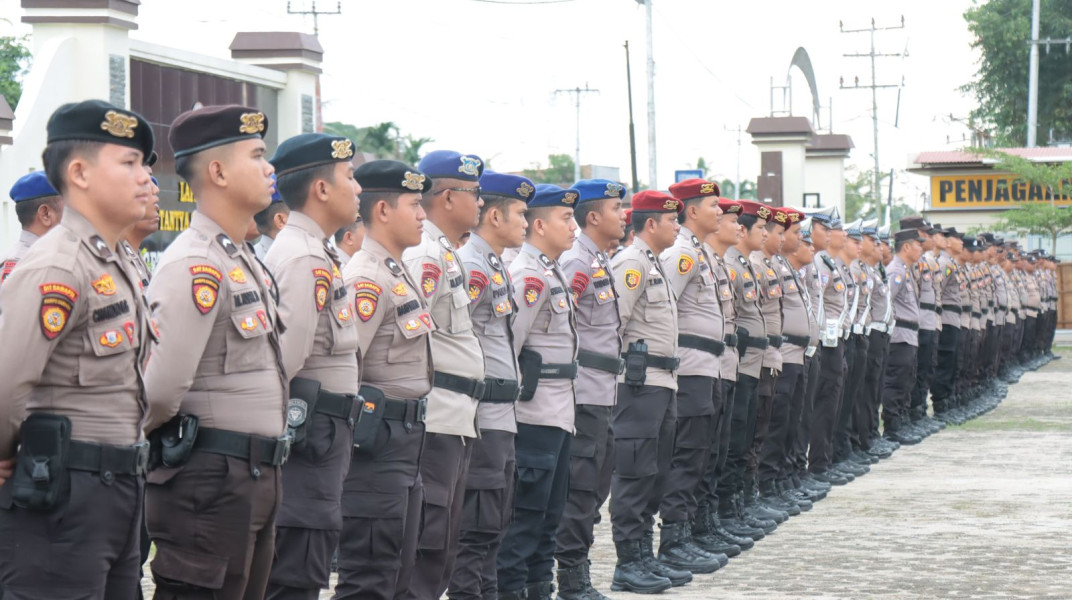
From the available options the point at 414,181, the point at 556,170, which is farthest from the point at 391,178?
the point at 556,170

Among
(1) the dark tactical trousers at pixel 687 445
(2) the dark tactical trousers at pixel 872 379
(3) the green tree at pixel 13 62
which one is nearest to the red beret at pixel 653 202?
(1) the dark tactical trousers at pixel 687 445

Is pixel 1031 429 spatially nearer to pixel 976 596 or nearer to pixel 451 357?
pixel 976 596

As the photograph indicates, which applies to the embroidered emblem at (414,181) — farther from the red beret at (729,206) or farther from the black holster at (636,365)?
the red beret at (729,206)

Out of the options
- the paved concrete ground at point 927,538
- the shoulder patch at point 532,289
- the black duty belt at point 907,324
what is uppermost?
the shoulder patch at point 532,289

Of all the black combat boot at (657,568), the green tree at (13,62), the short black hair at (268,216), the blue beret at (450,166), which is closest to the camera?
the blue beret at (450,166)

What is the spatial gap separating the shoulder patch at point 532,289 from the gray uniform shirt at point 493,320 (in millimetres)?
384

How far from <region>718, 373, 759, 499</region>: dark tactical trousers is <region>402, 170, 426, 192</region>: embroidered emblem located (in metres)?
4.65

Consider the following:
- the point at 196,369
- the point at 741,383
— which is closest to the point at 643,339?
the point at 741,383

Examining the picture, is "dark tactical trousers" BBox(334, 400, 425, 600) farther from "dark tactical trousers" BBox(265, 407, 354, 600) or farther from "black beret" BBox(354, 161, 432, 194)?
"black beret" BBox(354, 161, 432, 194)

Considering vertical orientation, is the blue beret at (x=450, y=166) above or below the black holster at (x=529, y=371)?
above

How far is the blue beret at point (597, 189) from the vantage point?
25.5ft

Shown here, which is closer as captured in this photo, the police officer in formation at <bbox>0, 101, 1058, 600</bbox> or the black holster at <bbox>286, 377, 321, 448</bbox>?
the police officer in formation at <bbox>0, 101, 1058, 600</bbox>

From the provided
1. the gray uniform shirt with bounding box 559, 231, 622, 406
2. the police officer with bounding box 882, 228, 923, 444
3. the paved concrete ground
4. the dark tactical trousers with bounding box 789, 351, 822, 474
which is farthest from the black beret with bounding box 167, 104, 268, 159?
the police officer with bounding box 882, 228, 923, 444

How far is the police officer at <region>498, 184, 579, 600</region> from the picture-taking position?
6.73 metres
